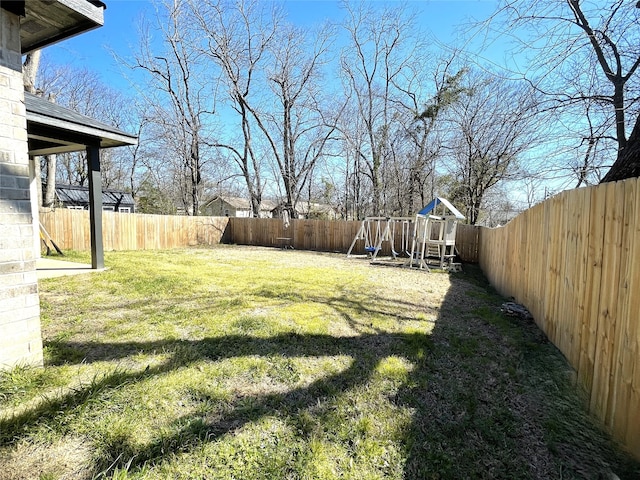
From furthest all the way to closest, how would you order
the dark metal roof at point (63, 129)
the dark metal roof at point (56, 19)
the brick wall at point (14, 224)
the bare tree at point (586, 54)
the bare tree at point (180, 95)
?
the bare tree at point (180, 95) → the dark metal roof at point (63, 129) → the bare tree at point (586, 54) → the dark metal roof at point (56, 19) → the brick wall at point (14, 224)

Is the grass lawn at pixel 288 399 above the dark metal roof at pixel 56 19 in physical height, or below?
below

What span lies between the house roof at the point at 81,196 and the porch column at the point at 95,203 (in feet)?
46.2

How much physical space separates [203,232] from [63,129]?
9.97 m

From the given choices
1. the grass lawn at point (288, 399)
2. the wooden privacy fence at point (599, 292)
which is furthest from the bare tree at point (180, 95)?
the wooden privacy fence at point (599, 292)

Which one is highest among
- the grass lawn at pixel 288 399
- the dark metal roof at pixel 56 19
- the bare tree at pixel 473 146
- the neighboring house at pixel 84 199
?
the bare tree at pixel 473 146

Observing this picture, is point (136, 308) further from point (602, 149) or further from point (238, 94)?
point (238, 94)

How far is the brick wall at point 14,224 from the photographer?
218 cm

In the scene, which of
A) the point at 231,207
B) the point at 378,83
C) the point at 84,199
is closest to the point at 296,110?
the point at 378,83

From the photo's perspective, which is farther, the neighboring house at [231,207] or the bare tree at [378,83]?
the neighboring house at [231,207]

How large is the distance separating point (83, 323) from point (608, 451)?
437 cm

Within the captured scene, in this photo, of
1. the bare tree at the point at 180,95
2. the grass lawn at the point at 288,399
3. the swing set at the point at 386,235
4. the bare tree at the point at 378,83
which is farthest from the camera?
the bare tree at the point at 180,95

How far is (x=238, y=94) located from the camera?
16.5 metres

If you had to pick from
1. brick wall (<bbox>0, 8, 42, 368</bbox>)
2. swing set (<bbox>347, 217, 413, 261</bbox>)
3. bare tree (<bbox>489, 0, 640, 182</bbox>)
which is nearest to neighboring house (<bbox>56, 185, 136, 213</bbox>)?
swing set (<bbox>347, 217, 413, 261</bbox>)

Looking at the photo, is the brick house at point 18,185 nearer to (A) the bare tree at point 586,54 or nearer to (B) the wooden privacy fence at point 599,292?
(B) the wooden privacy fence at point 599,292
